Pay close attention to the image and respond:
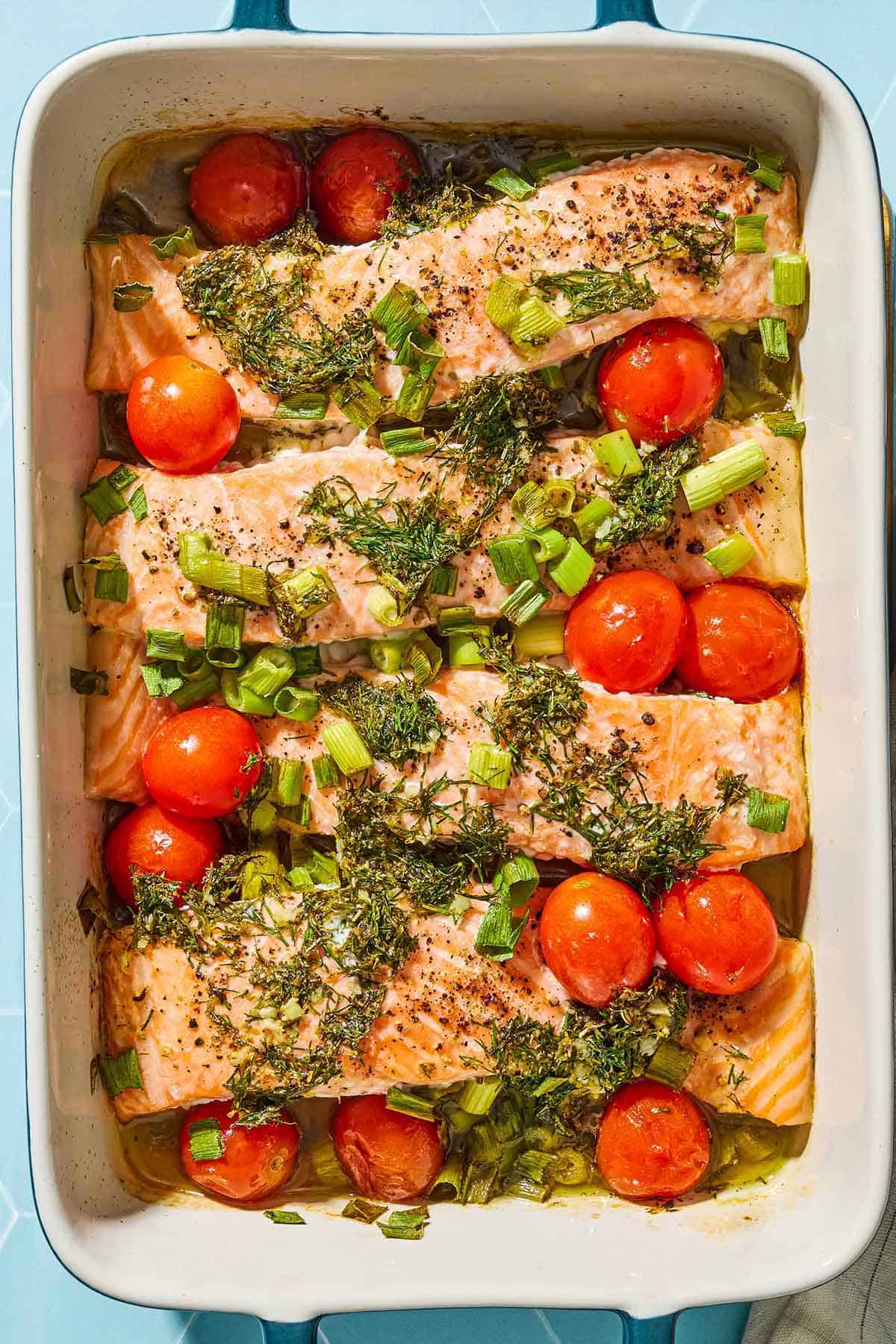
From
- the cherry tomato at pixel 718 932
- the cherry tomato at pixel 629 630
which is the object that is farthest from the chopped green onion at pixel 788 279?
the cherry tomato at pixel 718 932

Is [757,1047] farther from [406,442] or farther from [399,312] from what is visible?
[399,312]

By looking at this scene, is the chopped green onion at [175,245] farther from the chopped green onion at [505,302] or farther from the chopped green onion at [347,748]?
the chopped green onion at [347,748]

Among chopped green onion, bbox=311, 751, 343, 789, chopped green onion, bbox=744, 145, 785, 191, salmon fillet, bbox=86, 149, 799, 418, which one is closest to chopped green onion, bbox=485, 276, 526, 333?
salmon fillet, bbox=86, 149, 799, 418

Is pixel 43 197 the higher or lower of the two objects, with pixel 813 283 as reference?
higher

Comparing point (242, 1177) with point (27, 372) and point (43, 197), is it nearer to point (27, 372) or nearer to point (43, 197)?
point (27, 372)

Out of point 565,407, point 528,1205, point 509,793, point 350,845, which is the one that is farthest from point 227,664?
point 528,1205

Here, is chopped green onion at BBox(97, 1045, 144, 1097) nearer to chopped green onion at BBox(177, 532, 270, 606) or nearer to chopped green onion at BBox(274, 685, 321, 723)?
chopped green onion at BBox(274, 685, 321, 723)

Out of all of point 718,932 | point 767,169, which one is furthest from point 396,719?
point 767,169

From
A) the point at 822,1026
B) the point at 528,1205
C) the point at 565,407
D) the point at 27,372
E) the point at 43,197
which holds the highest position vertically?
the point at 43,197
